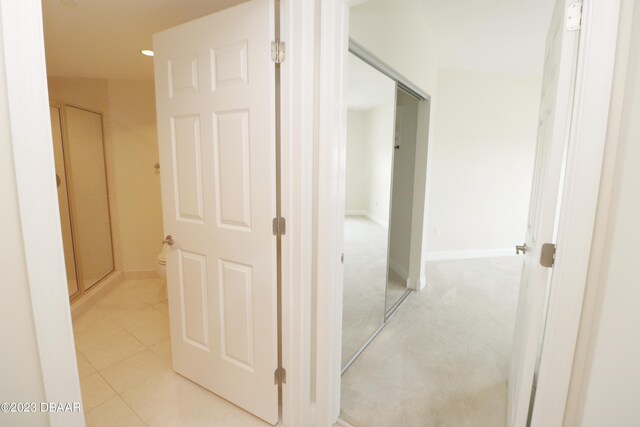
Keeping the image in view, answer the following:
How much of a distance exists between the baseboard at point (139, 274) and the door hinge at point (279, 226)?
2712 mm

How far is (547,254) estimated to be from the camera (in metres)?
0.99

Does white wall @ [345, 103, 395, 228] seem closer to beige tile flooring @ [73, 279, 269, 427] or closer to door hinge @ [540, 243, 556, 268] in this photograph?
door hinge @ [540, 243, 556, 268]

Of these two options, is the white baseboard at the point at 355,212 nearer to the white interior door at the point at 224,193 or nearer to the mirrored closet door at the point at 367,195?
the mirrored closet door at the point at 367,195

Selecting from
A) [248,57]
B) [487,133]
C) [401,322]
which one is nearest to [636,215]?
[248,57]

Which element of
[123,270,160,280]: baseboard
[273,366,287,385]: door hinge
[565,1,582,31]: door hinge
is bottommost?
[123,270,160,280]: baseboard

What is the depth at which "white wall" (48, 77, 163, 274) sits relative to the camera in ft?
Result: 10.0

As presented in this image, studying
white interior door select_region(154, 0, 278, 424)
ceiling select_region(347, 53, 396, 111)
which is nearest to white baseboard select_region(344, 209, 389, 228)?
ceiling select_region(347, 53, 396, 111)

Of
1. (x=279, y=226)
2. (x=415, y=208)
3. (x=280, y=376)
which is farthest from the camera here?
(x=415, y=208)

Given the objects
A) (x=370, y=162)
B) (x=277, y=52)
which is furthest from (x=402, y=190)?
(x=277, y=52)

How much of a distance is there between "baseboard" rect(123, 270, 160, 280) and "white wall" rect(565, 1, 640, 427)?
3.75m

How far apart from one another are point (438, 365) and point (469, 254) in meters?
2.82

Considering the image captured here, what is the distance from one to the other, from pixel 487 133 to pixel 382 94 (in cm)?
275

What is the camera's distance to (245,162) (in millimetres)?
1422

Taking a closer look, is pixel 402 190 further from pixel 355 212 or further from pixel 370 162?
pixel 355 212
